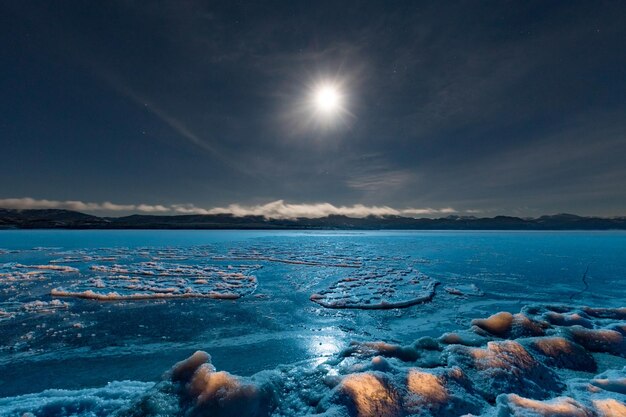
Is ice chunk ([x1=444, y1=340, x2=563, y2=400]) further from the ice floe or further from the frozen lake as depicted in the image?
the frozen lake

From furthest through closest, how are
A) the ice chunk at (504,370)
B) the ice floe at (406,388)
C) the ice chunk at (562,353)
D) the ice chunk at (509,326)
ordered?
the ice chunk at (509,326)
the ice chunk at (562,353)
the ice chunk at (504,370)
the ice floe at (406,388)

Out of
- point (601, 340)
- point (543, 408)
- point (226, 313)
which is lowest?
point (226, 313)

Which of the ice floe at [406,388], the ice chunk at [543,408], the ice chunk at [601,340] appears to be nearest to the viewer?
the ice chunk at [543,408]

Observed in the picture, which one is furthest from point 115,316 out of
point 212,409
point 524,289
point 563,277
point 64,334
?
point 563,277

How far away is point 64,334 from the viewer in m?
6.60

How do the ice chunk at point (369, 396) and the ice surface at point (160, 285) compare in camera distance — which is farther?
the ice surface at point (160, 285)

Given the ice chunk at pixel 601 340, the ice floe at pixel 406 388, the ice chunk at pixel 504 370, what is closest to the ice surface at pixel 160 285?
the ice floe at pixel 406 388

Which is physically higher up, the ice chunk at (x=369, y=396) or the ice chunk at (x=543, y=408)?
the ice chunk at (x=543, y=408)

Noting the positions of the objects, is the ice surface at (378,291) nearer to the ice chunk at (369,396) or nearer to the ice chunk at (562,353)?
the ice chunk at (562,353)

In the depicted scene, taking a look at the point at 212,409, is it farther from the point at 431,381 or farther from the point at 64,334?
the point at 64,334

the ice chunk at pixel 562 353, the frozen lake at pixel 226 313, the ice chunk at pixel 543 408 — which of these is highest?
the ice chunk at pixel 543 408

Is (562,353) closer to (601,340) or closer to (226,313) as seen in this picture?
(601,340)

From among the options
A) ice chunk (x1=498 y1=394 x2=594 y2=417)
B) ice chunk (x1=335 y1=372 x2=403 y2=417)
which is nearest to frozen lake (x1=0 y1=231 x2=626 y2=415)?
ice chunk (x1=335 y1=372 x2=403 y2=417)

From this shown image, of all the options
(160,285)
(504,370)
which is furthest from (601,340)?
(160,285)
